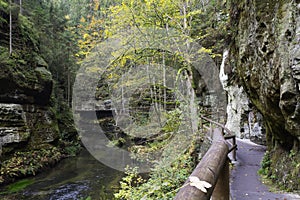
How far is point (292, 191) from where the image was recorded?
3816 mm

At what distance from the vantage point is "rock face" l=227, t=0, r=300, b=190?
339cm

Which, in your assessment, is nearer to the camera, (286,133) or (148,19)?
(286,133)

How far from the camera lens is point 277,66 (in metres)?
3.75

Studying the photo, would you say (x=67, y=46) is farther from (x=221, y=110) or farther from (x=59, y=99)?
(x=221, y=110)

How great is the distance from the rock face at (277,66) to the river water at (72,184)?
5845mm

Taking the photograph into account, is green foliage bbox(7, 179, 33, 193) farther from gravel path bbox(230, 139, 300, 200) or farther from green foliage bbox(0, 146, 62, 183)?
gravel path bbox(230, 139, 300, 200)

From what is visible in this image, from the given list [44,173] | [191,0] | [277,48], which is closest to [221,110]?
[191,0]

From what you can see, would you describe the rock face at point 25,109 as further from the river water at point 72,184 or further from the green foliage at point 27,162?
A: the river water at point 72,184

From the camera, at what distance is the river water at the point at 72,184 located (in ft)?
31.8

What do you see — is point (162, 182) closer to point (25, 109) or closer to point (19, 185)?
point (19, 185)

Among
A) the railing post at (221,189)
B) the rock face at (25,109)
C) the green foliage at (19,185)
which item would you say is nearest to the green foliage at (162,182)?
the railing post at (221,189)

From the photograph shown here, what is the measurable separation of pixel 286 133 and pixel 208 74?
13377 millimetres

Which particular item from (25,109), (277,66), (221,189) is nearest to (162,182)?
(277,66)

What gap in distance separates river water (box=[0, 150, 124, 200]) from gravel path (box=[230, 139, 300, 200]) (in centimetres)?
457
